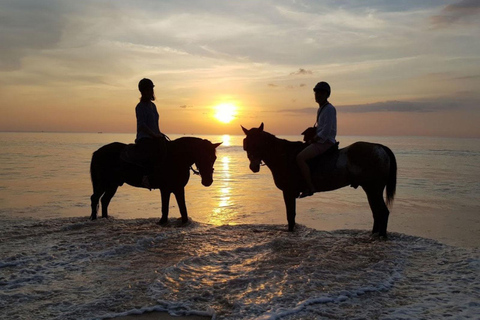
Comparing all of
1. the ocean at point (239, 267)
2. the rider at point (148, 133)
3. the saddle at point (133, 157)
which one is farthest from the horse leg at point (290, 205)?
the saddle at point (133, 157)

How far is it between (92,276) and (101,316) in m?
1.33

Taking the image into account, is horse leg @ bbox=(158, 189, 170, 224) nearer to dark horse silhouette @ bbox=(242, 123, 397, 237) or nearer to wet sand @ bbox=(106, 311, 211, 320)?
dark horse silhouette @ bbox=(242, 123, 397, 237)

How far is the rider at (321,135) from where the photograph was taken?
7195 mm

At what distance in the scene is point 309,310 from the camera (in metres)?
3.87

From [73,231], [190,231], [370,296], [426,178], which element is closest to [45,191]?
[73,231]

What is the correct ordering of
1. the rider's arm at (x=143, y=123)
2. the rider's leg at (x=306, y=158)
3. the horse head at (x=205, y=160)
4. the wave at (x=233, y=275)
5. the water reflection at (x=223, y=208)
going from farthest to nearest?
the water reflection at (x=223, y=208)
the horse head at (x=205, y=160)
the rider's arm at (x=143, y=123)
the rider's leg at (x=306, y=158)
the wave at (x=233, y=275)

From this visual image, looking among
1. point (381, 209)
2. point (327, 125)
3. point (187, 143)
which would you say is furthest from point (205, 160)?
point (381, 209)

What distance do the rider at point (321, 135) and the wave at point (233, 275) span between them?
1.50m

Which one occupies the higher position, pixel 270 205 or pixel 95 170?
pixel 95 170

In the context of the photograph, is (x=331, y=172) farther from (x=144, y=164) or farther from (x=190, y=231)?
(x=144, y=164)

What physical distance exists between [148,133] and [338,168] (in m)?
4.45

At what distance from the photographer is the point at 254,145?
7613 millimetres

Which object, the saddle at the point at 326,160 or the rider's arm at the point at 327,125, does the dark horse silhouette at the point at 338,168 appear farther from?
the rider's arm at the point at 327,125

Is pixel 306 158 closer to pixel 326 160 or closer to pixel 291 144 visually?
pixel 326 160
